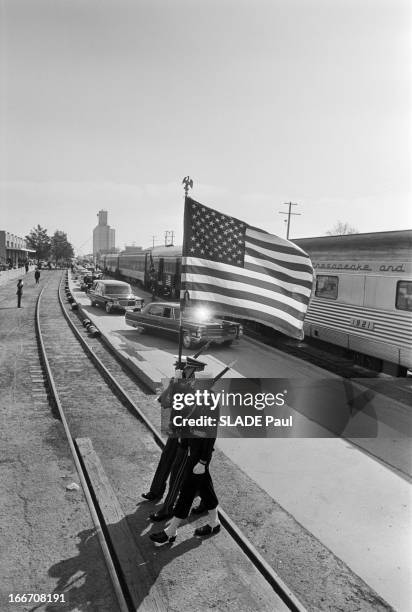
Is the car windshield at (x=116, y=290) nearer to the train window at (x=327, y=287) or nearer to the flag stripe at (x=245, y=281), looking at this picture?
the train window at (x=327, y=287)

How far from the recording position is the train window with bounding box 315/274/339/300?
13820 mm

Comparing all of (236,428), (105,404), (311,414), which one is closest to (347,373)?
(311,414)

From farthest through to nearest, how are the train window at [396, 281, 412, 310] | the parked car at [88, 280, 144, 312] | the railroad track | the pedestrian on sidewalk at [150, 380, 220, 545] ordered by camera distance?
the parked car at [88, 280, 144, 312] → the train window at [396, 281, 412, 310] → the pedestrian on sidewalk at [150, 380, 220, 545] → the railroad track

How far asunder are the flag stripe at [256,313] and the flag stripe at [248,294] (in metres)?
0.07

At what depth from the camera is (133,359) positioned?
1380 centimetres

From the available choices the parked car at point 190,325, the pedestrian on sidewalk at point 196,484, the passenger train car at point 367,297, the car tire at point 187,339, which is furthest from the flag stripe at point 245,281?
the car tire at point 187,339

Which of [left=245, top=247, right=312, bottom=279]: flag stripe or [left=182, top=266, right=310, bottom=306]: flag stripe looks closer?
[left=182, top=266, right=310, bottom=306]: flag stripe

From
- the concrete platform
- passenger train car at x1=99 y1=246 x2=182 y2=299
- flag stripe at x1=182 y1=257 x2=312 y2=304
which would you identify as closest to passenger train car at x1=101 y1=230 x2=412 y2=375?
the concrete platform

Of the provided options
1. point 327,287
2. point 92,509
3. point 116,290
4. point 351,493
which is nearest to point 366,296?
point 327,287

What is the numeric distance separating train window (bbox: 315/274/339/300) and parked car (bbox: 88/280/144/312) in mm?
11207

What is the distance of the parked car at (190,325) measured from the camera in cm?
1569

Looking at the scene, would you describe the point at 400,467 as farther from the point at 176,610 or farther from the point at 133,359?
the point at 133,359

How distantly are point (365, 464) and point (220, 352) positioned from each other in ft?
28.2

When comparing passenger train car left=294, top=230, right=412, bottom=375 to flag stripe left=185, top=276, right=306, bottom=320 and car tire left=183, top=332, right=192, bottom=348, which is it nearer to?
car tire left=183, top=332, right=192, bottom=348
